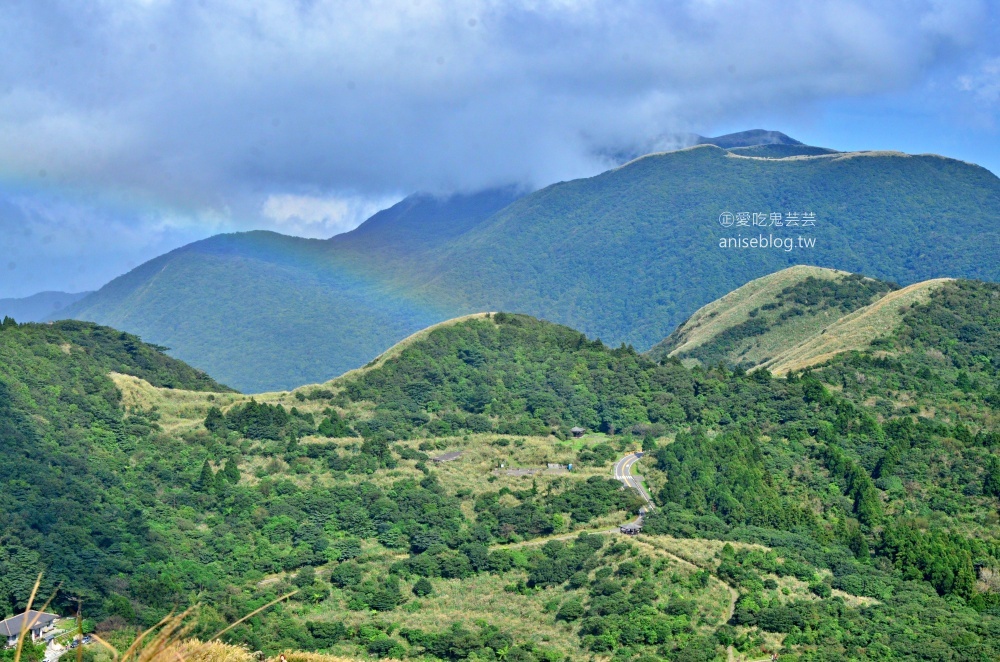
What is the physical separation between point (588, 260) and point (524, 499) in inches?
4789

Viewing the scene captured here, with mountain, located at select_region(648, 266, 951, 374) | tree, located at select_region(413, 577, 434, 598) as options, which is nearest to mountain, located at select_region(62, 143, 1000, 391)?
mountain, located at select_region(648, 266, 951, 374)

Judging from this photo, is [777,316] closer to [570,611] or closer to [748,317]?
[748,317]

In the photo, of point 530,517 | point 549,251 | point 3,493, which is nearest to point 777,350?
point 530,517

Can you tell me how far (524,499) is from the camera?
5862 cm

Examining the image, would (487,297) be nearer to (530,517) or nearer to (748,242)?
(748,242)

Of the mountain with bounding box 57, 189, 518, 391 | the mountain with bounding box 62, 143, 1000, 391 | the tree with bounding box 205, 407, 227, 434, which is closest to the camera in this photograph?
the tree with bounding box 205, 407, 227, 434

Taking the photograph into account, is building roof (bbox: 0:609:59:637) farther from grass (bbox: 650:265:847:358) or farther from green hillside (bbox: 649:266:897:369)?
grass (bbox: 650:265:847:358)

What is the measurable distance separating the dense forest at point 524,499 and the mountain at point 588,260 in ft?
213

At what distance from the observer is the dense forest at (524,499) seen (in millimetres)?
43594

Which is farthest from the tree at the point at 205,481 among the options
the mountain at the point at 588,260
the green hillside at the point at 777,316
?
the mountain at the point at 588,260

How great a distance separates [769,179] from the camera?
180 metres

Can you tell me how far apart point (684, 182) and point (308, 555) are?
141923 millimetres

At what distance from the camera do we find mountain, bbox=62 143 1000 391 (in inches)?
5979

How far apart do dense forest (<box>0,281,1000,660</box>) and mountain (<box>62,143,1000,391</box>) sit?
65.0 m
